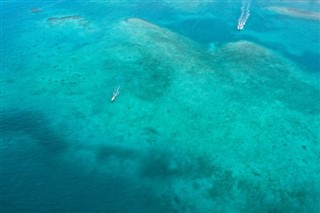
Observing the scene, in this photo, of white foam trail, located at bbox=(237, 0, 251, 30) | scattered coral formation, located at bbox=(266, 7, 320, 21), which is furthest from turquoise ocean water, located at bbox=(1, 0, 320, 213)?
white foam trail, located at bbox=(237, 0, 251, 30)

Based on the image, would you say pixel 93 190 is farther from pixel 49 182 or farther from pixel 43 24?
pixel 43 24

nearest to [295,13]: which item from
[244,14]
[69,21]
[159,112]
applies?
[244,14]

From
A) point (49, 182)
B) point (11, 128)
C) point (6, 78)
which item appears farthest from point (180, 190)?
point (6, 78)

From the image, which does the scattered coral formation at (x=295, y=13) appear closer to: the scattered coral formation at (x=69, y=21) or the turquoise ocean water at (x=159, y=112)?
the turquoise ocean water at (x=159, y=112)

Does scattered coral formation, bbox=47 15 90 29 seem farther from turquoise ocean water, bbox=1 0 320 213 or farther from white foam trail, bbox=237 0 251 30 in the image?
white foam trail, bbox=237 0 251 30

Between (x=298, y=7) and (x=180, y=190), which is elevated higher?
(x=298, y=7)

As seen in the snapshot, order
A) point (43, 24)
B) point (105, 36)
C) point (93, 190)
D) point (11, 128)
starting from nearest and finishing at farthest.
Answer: point (93, 190)
point (11, 128)
point (105, 36)
point (43, 24)

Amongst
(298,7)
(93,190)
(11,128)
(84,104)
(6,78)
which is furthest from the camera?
(298,7)

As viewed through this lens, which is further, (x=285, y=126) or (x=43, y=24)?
(x=43, y=24)
